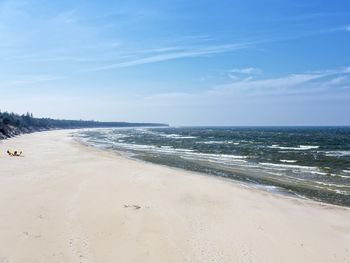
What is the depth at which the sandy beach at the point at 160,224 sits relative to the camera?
1109 cm

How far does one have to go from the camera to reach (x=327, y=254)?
11.6 metres

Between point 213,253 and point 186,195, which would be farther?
point 186,195

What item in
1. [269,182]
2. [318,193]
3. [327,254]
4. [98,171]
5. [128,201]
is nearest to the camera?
[327,254]

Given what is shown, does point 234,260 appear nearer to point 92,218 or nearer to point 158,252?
point 158,252

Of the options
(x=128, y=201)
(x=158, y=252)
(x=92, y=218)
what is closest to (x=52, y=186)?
(x=128, y=201)

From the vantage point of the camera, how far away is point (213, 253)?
443 inches

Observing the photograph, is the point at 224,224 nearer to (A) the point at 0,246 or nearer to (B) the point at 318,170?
(A) the point at 0,246

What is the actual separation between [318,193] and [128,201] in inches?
471

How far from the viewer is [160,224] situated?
14047mm

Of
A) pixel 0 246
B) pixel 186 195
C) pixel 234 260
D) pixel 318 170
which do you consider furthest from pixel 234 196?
pixel 318 170

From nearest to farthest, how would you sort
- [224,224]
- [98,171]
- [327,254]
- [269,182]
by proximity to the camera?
[327,254] < [224,224] < [269,182] < [98,171]

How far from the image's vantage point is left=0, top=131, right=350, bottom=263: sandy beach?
11.1m

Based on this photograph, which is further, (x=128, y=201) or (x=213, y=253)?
(x=128, y=201)

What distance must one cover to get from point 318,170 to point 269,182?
870cm
